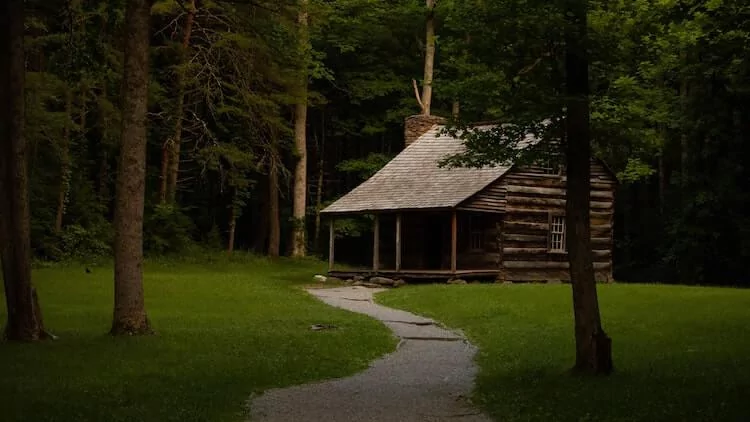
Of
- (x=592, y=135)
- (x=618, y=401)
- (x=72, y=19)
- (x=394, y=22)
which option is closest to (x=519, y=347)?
(x=592, y=135)

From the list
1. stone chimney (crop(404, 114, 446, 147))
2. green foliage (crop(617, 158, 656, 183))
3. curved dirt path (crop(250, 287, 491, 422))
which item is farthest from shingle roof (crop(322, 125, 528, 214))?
curved dirt path (crop(250, 287, 491, 422))

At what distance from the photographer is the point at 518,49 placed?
12.4m

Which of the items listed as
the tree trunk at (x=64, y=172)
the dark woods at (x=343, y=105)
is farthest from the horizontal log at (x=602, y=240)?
the tree trunk at (x=64, y=172)

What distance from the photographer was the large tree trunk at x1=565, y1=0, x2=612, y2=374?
38.8 ft

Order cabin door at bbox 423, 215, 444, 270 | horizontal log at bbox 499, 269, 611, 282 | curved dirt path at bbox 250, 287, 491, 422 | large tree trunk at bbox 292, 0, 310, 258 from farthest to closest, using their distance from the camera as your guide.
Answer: large tree trunk at bbox 292, 0, 310, 258, cabin door at bbox 423, 215, 444, 270, horizontal log at bbox 499, 269, 611, 282, curved dirt path at bbox 250, 287, 491, 422

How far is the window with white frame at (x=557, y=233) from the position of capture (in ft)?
110

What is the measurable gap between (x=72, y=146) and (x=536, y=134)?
26156 mm

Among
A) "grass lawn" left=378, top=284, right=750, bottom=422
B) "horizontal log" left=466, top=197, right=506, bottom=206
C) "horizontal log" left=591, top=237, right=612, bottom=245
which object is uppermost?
"horizontal log" left=466, top=197, right=506, bottom=206

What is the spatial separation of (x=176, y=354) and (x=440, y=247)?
21603mm

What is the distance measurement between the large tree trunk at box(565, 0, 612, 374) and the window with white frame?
2159 centimetres

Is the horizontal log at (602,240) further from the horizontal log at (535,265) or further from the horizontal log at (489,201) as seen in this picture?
the horizontal log at (489,201)

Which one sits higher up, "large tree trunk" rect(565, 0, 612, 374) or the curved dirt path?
"large tree trunk" rect(565, 0, 612, 374)

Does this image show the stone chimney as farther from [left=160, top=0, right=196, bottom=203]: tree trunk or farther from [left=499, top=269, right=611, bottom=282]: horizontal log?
[left=160, top=0, right=196, bottom=203]: tree trunk

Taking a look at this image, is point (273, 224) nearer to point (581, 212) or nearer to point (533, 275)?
point (533, 275)
